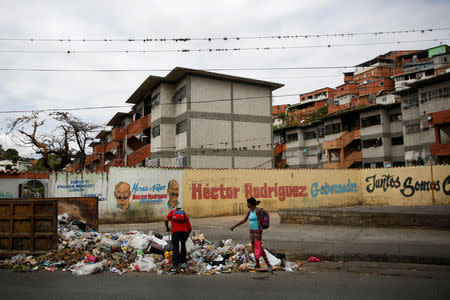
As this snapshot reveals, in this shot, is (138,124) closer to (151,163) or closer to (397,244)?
(151,163)

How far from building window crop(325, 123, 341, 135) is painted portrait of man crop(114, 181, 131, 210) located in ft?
109

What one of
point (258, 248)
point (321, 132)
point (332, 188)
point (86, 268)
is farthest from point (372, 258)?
point (321, 132)

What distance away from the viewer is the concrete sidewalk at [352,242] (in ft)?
24.9

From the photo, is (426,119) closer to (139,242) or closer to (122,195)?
(122,195)

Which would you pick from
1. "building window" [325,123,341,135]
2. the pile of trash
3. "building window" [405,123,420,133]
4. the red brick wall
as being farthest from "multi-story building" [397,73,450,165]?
the red brick wall

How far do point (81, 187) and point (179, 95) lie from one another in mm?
15412

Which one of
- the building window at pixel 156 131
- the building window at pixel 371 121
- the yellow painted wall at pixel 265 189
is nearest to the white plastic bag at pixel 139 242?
the yellow painted wall at pixel 265 189

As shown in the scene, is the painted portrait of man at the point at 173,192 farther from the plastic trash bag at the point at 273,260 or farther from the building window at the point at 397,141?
the building window at the point at 397,141

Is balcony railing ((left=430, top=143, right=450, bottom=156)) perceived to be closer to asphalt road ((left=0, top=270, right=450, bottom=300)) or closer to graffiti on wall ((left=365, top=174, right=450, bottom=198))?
graffiti on wall ((left=365, top=174, right=450, bottom=198))

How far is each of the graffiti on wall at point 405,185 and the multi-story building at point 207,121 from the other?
11.3m

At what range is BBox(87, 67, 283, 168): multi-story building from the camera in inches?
1079

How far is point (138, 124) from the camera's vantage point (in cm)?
3403

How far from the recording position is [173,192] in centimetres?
1659

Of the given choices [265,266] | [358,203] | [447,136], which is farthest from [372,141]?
[265,266]
